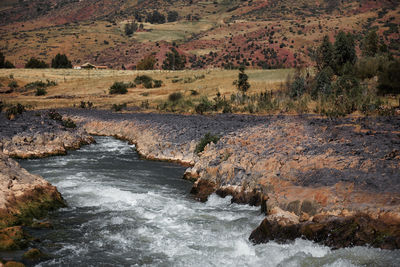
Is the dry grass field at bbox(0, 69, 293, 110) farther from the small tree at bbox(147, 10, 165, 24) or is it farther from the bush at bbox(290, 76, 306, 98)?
the small tree at bbox(147, 10, 165, 24)

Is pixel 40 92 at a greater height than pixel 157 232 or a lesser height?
greater

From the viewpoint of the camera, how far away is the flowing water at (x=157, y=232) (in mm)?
7555

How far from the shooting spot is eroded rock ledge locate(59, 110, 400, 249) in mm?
7746

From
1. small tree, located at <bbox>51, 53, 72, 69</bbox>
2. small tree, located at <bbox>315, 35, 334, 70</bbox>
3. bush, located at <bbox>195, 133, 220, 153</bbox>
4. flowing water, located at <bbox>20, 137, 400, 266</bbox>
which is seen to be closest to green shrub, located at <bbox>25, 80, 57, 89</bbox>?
small tree, located at <bbox>51, 53, 72, 69</bbox>

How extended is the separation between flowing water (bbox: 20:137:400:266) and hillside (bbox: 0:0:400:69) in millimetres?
53265

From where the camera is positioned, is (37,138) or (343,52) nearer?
(37,138)

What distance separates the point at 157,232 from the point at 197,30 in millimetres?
138775

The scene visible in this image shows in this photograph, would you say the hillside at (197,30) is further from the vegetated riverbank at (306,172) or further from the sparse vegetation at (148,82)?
the vegetated riverbank at (306,172)

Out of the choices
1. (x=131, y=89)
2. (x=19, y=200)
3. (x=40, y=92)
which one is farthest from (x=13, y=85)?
(x=19, y=200)

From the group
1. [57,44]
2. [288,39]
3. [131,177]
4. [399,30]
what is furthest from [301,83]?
[57,44]

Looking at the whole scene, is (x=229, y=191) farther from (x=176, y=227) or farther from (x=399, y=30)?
(x=399, y=30)

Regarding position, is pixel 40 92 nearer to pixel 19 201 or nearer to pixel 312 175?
pixel 19 201

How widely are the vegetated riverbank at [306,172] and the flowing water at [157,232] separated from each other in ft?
1.30

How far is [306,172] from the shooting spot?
10617 millimetres
